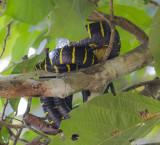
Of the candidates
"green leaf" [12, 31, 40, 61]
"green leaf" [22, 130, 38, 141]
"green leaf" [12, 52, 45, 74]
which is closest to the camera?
"green leaf" [12, 52, 45, 74]

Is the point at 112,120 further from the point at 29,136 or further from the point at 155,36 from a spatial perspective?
the point at 29,136

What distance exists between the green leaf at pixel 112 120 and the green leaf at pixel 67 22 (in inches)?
14.8

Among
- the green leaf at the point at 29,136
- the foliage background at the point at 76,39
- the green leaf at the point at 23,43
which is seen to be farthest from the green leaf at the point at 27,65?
A: the green leaf at the point at 29,136

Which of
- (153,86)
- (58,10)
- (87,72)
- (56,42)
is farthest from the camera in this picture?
(153,86)

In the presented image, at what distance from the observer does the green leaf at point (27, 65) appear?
5.21 feet

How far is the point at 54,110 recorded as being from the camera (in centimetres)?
200

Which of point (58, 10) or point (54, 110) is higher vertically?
point (58, 10)

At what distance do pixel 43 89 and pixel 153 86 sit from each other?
137 cm

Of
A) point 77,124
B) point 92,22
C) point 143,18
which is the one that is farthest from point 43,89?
point 143,18

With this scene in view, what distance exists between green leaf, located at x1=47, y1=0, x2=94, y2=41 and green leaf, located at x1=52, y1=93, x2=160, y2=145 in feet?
1.23

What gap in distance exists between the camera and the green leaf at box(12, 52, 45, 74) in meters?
1.59

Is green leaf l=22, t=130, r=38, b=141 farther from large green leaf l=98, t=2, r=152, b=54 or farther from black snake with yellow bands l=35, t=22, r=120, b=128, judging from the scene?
large green leaf l=98, t=2, r=152, b=54

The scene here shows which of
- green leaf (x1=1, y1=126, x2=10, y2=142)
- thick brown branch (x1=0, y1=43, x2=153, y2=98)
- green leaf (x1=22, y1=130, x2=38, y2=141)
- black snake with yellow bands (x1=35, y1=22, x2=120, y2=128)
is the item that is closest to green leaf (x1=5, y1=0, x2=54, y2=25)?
Answer: thick brown branch (x1=0, y1=43, x2=153, y2=98)

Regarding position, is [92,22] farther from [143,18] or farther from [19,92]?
[19,92]
